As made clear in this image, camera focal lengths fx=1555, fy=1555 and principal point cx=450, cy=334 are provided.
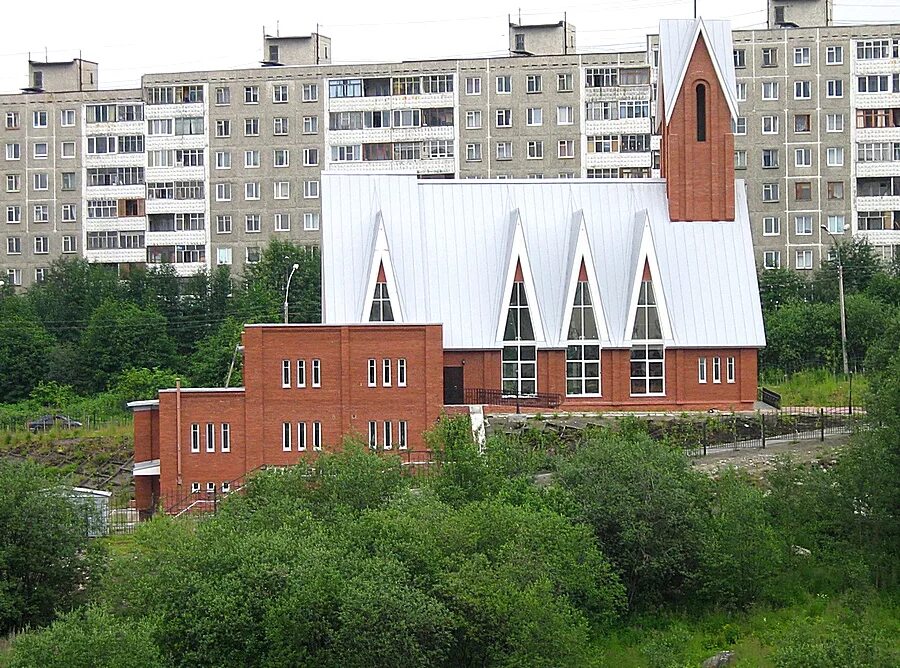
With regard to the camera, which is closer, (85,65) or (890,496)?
(890,496)

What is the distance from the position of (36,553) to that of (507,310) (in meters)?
21.5

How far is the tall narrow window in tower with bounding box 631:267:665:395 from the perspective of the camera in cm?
5466

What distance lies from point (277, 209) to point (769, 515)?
47480 millimetres

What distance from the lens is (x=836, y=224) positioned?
262 feet

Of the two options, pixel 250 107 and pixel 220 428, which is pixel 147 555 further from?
pixel 250 107

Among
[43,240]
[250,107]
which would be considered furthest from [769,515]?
[43,240]

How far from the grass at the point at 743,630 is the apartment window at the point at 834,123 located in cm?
4552

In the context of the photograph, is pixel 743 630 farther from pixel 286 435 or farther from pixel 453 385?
pixel 453 385

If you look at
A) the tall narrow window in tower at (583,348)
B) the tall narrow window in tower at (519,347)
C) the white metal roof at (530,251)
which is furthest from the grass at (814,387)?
the tall narrow window in tower at (519,347)

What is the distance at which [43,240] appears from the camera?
85250 millimetres

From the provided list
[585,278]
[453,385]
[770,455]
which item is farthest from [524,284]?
[770,455]

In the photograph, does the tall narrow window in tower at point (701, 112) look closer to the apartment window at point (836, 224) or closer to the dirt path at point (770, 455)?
the dirt path at point (770, 455)

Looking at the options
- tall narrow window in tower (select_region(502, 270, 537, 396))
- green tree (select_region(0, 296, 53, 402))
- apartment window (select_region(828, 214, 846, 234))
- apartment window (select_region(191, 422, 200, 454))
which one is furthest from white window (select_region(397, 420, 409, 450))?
apartment window (select_region(828, 214, 846, 234))

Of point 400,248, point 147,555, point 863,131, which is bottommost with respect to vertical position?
point 147,555
